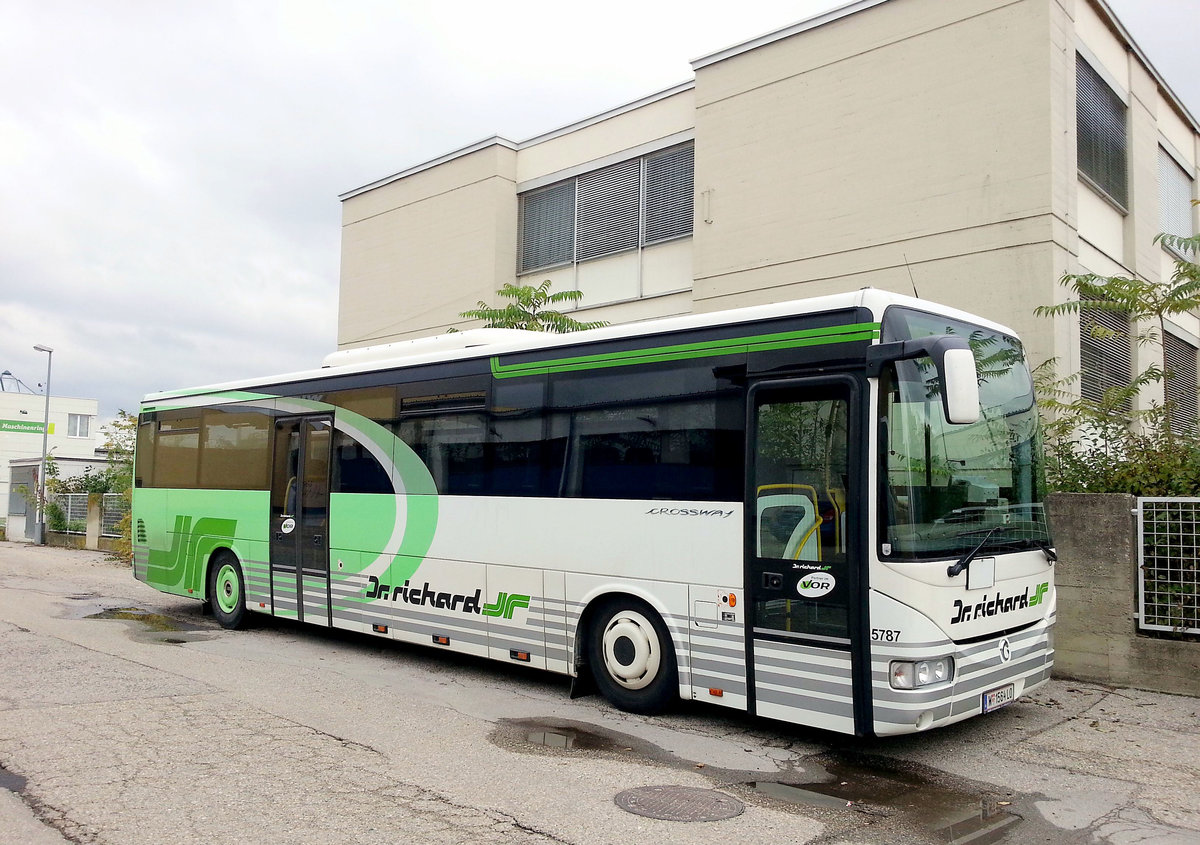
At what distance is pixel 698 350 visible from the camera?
24.4ft

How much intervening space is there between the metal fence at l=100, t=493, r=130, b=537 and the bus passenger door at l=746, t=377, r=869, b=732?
26439mm

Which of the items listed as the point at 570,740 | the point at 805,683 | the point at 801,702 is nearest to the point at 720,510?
the point at 805,683

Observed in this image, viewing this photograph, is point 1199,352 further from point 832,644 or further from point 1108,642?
point 832,644

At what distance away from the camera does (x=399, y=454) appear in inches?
392

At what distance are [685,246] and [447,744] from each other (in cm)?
1259

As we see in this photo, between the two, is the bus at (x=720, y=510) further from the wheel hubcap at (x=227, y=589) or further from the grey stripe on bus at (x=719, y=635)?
the wheel hubcap at (x=227, y=589)

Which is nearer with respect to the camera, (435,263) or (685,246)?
(685,246)

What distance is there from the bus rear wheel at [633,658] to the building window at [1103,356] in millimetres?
8707

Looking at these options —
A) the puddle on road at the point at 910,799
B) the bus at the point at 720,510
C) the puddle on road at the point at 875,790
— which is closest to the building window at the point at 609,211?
the bus at the point at 720,510

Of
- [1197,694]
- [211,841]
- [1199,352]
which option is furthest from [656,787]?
[1199,352]

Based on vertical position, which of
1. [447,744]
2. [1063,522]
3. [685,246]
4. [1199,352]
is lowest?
[447,744]

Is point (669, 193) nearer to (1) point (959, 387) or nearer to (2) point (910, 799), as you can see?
(1) point (959, 387)

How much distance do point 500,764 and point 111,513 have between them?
27.4m

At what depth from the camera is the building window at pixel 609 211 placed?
59.2 feet
